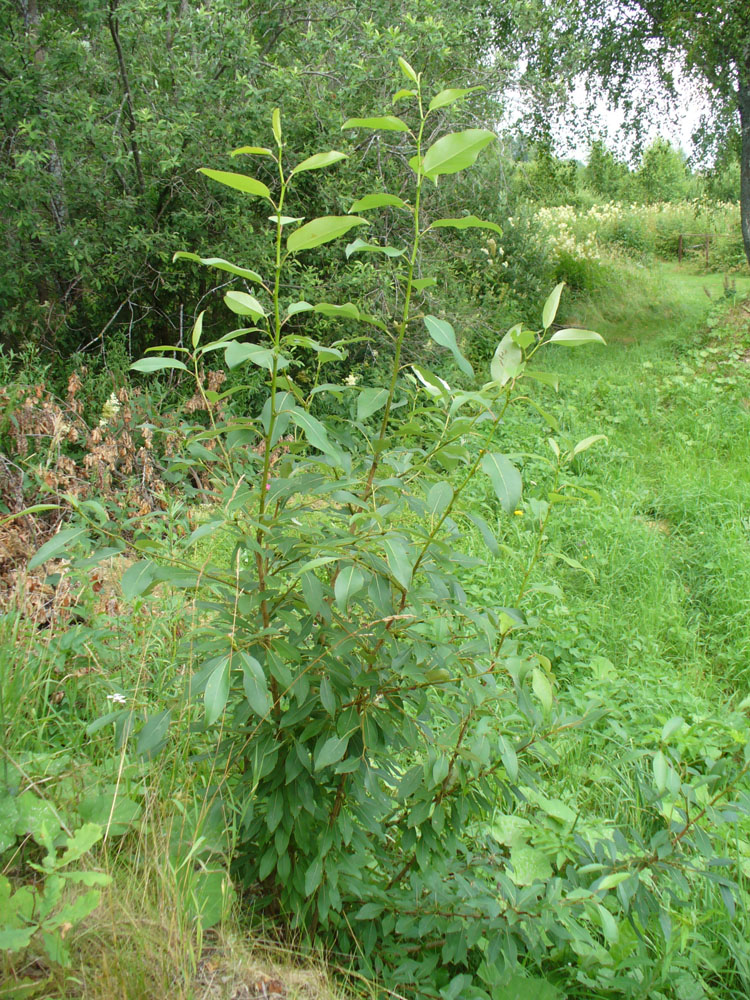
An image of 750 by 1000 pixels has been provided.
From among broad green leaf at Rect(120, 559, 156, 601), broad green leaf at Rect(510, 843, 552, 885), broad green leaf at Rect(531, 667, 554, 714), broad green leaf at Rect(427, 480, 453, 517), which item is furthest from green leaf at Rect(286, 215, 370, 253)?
broad green leaf at Rect(510, 843, 552, 885)

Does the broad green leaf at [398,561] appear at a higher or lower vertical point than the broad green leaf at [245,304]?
lower

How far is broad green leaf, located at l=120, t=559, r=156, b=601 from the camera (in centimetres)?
118

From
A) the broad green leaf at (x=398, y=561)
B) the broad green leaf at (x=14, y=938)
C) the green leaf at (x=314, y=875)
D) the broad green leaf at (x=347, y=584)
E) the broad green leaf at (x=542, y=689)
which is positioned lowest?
the green leaf at (x=314, y=875)

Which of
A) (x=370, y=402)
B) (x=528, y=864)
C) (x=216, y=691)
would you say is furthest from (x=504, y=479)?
(x=528, y=864)

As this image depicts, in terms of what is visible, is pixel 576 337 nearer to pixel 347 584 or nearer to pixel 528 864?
pixel 347 584

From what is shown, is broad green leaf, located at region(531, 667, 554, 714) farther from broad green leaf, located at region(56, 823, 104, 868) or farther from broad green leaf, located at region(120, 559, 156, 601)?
broad green leaf, located at region(56, 823, 104, 868)

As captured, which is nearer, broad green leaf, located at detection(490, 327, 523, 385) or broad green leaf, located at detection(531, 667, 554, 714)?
broad green leaf, located at detection(490, 327, 523, 385)

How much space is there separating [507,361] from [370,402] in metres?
0.26

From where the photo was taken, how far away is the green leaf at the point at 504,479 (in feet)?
3.58

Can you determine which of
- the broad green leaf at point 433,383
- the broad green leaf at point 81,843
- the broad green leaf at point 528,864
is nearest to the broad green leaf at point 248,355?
the broad green leaf at point 433,383

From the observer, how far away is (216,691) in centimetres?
114

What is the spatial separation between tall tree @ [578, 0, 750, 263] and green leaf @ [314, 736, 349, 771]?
7.34 m

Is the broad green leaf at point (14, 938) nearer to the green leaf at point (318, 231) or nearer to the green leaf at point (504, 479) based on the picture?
the green leaf at point (504, 479)

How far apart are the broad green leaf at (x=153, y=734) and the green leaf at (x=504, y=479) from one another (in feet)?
2.41
